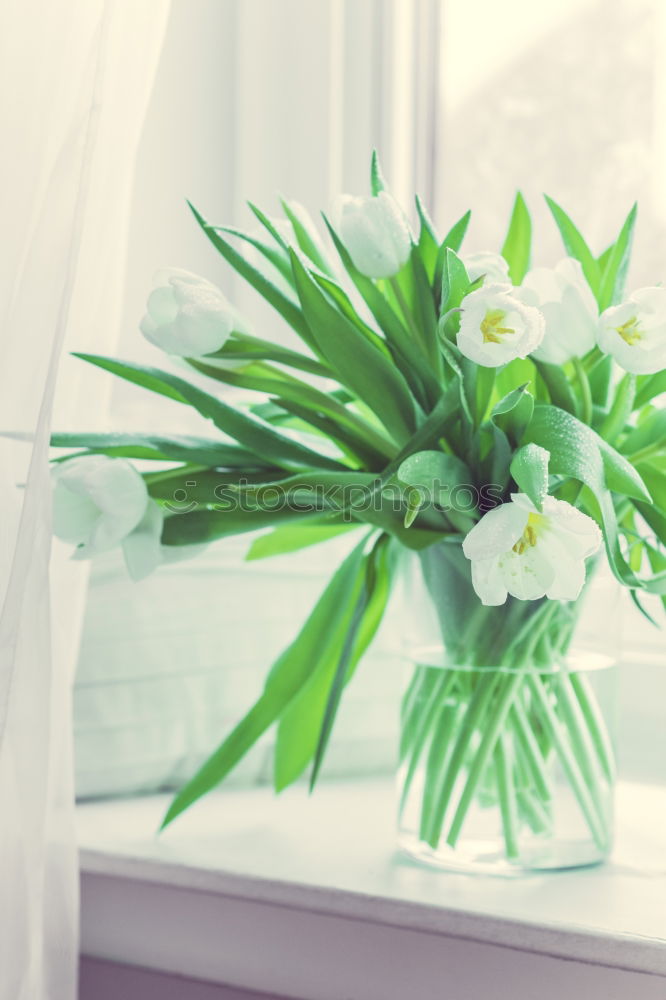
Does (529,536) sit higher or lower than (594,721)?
higher

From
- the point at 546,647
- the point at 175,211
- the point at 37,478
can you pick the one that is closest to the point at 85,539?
the point at 37,478

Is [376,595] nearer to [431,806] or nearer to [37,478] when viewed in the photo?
[431,806]

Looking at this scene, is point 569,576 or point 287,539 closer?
point 569,576

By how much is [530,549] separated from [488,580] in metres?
0.03

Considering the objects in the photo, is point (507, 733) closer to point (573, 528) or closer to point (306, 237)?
point (573, 528)

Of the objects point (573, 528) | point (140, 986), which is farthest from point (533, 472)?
point (140, 986)

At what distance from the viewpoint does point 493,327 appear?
1.95ft

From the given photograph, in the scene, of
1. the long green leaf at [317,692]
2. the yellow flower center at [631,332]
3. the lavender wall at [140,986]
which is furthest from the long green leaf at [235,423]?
the lavender wall at [140,986]

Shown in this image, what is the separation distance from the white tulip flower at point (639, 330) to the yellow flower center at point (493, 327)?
91mm

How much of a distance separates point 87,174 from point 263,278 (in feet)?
0.42

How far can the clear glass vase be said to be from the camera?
0.73 m

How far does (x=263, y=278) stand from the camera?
Result: 71 centimetres

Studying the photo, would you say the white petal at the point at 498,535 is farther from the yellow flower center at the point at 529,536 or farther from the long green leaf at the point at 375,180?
the long green leaf at the point at 375,180

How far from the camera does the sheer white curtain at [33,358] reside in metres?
0.64
